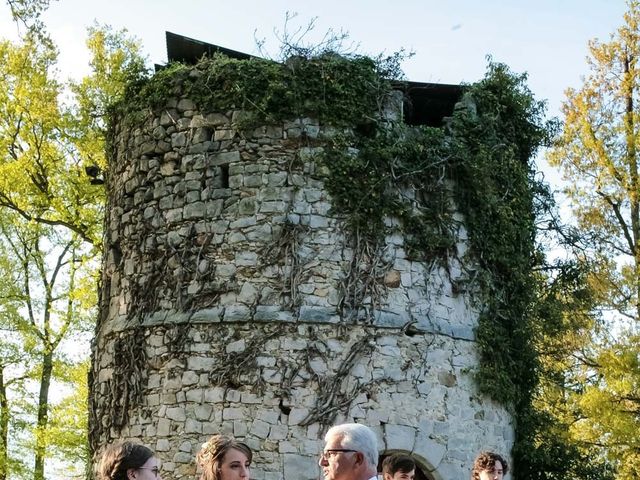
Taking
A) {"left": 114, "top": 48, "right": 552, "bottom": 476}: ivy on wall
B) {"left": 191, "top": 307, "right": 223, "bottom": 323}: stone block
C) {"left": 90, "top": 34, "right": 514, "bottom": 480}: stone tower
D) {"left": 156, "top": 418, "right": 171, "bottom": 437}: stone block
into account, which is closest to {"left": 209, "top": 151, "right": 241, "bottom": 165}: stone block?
{"left": 90, "top": 34, "right": 514, "bottom": 480}: stone tower

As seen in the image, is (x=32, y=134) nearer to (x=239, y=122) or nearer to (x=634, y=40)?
(x=239, y=122)

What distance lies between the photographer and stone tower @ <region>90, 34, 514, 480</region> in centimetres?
1067

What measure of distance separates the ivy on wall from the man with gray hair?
645 centimetres

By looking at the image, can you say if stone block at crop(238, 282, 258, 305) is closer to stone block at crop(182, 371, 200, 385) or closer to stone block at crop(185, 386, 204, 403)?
stone block at crop(182, 371, 200, 385)

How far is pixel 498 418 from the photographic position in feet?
38.5

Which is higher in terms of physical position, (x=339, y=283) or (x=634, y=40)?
(x=634, y=40)

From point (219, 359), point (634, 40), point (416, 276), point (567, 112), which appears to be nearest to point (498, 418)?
point (416, 276)

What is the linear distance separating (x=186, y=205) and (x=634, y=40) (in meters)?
10.4

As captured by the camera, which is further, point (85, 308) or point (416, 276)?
point (85, 308)

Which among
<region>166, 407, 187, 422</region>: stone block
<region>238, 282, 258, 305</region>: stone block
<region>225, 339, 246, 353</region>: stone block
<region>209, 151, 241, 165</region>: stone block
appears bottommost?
<region>166, 407, 187, 422</region>: stone block

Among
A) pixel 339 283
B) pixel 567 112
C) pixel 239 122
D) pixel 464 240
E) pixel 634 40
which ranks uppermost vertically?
pixel 634 40

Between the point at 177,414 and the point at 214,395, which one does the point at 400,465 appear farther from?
the point at 177,414

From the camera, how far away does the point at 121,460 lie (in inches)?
194

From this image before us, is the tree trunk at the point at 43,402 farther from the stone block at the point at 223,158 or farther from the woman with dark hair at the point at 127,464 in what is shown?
the woman with dark hair at the point at 127,464
